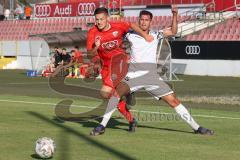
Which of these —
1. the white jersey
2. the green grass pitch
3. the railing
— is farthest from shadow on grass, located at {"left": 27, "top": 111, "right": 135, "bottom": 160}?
the railing

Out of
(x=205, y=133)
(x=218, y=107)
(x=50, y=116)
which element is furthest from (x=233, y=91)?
(x=205, y=133)

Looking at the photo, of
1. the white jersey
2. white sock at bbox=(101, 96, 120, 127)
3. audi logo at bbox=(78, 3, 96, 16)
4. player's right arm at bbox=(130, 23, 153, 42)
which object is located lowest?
white sock at bbox=(101, 96, 120, 127)

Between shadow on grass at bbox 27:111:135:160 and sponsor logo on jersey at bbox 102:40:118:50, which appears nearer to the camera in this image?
shadow on grass at bbox 27:111:135:160

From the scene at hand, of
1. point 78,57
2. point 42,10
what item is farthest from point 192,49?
point 42,10

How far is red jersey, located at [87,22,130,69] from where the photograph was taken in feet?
39.3

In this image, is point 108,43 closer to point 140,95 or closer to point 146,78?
point 146,78

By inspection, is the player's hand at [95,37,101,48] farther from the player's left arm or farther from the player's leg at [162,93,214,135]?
the player's leg at [162,93,214,135]

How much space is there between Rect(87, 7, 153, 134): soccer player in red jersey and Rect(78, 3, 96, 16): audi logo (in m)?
40.5

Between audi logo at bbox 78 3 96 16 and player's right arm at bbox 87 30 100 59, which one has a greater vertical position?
audi logo at bbox 78 3 96 16

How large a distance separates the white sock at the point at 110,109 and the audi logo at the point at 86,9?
1606 inches

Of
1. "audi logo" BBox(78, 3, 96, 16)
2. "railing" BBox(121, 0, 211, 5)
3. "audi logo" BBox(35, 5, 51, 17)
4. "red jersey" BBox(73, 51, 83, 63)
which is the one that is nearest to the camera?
"red jersey" BBox(73, 51, 83, 63)

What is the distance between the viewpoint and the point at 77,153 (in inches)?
380

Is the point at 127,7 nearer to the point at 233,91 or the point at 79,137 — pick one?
the point at 233,91

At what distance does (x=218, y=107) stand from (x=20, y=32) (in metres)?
38.9
